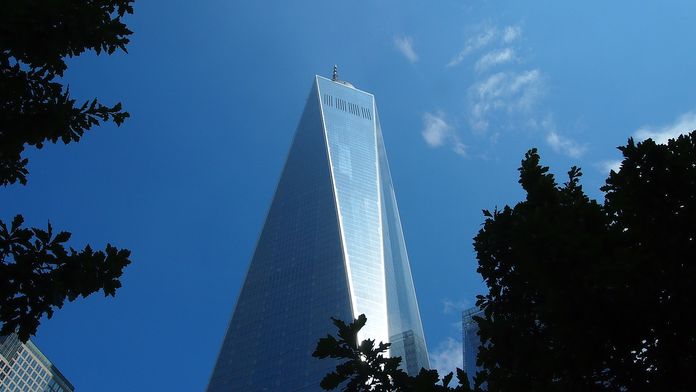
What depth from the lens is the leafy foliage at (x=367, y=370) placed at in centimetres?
885

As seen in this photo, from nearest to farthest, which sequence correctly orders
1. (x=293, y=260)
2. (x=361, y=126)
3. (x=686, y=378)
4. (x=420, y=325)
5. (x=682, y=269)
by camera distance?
(x=686, y=378) < (x=682, y=269) < (x=293, y=260) < (x=420, y=325) < (x=361, y=126)

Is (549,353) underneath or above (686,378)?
above

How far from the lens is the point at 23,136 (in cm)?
933

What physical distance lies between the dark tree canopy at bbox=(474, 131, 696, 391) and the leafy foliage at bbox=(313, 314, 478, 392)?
111cm

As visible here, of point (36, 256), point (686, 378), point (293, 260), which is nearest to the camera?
point (36, 256)

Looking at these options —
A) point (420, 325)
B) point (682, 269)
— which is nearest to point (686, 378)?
point (682, 269)

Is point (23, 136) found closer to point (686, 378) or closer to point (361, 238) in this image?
point (686, 378)

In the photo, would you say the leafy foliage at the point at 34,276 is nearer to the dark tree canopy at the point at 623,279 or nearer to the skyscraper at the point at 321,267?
the dark tree canopy at the point at 623,279

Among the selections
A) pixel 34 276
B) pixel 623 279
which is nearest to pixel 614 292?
pixel 623 279

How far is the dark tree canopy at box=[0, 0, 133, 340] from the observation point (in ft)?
25.1

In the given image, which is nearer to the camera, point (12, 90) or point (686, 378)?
point (686, 378)

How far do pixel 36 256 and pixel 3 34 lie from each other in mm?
3406

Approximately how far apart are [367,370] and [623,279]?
4008mm

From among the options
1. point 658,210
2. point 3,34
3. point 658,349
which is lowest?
point 658,349
